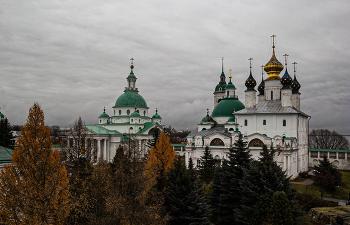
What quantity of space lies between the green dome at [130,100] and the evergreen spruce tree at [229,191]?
39416 mm

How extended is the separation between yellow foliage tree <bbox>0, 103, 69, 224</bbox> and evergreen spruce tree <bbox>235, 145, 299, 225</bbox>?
9231 millimetres

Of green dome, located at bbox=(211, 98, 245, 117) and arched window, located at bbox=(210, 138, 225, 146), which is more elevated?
green dome, located at bbox=(211, 98, 245, 117)

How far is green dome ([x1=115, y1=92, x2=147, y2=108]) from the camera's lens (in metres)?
57.0

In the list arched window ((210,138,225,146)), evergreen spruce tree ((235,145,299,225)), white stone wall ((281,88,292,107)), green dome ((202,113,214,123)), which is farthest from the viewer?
green dome ((202,113,214,123))

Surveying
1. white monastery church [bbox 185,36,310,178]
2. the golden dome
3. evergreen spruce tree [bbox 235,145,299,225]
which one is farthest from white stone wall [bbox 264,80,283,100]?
evergreen spruce tree [bbox 235,145,299,225]

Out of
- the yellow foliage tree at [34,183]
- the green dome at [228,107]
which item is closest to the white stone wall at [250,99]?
the green dome at [228,107]

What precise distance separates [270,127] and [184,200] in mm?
24733

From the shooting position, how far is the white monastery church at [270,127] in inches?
1393

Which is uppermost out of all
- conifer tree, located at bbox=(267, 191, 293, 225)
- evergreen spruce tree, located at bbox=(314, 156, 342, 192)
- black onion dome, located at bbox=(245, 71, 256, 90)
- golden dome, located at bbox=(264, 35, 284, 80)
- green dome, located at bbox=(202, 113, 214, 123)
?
golden dome, located at bbox=(264, 35, 284, 80)

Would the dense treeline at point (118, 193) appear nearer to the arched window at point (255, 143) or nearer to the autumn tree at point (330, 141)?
the arched window at point (255, 143)

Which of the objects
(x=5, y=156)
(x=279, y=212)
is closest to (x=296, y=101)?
(x=279, y=212)

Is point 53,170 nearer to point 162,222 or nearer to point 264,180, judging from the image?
point 162,222

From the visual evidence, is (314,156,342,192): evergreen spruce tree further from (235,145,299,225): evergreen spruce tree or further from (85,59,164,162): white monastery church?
(85,59,164,162): white monastery church

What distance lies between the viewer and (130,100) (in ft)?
188
